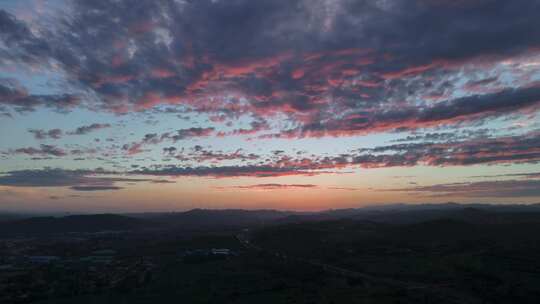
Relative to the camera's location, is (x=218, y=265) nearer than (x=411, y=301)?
No

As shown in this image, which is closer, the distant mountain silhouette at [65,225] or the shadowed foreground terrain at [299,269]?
the shadowed foreground terrain at [299,269]

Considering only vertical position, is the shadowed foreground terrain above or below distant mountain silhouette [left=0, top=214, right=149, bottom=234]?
below

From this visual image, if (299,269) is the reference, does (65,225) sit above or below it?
above

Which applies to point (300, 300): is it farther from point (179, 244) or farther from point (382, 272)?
point (179, 244)

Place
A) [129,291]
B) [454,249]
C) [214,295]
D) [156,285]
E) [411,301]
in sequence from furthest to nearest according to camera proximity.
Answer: [454,249] → [156,285] → [129,291] → [214,295] → [411,301]

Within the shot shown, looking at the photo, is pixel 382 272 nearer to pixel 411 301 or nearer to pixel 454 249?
pixel 411 301

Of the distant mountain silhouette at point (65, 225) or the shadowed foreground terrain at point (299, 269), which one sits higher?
the distant mountain silhouette at point (65, 225)

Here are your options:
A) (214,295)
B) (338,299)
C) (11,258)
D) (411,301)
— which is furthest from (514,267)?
(11,258)

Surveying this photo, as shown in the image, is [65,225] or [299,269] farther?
[65,225]

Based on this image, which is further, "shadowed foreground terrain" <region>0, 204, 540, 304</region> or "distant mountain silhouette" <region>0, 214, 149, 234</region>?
"distant mountain silhouette" <region>0, 214, 149, 234</region>

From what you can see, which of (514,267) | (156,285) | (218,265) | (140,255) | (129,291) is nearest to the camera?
(129,291)
